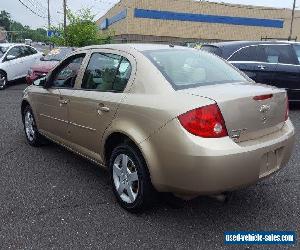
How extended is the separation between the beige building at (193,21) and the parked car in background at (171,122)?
3993 cm

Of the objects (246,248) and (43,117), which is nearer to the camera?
(246,248)

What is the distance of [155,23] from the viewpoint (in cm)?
4409

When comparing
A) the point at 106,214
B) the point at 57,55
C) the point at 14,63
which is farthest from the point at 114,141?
the point at 14,63

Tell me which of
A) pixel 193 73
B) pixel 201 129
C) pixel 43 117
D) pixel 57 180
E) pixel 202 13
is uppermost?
pixel 202 13

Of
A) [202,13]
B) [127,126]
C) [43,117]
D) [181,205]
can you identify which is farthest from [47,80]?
[202,13]

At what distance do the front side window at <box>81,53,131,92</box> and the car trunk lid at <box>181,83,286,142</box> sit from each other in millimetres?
762

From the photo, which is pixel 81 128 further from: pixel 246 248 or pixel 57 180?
pixel 246 248

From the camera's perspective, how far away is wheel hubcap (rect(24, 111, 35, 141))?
5811 mm

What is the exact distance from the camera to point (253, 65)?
28.6ft

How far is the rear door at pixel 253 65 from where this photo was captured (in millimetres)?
8656

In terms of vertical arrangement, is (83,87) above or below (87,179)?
above

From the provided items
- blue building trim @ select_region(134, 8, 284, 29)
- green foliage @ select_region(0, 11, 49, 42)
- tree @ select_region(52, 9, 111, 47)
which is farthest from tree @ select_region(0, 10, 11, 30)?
tree @ select_region(52, 9, 111, 47)

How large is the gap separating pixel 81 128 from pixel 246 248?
2.13 m

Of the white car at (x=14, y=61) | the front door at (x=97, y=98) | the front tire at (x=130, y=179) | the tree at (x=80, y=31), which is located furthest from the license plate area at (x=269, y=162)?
the tree at (x=80, y=31)
